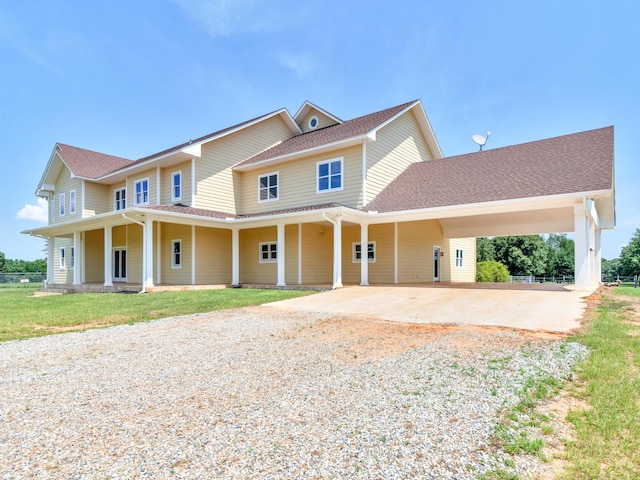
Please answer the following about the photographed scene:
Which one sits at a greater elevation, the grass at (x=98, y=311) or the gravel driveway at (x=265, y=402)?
the gravel driveway at (x=265, y=402)

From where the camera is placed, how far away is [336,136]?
1777 centimetres

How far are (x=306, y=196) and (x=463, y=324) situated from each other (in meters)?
11.4

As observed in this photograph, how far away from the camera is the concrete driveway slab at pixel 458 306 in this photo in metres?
8.02

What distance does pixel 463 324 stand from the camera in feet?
25.4

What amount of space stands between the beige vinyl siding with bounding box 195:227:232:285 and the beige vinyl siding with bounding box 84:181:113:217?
8.67 m

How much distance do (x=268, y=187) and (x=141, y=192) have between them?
7.21 meters

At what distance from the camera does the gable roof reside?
16742mm

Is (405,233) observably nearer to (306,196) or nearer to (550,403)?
(306,196)

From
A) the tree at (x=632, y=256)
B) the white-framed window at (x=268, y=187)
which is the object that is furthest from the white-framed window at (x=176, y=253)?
the tree at (x=632, y=256)

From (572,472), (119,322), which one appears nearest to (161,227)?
(119,322)

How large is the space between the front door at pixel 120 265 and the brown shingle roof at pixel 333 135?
8.54 meters

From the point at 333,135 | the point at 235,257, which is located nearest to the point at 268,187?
the point at 235,257

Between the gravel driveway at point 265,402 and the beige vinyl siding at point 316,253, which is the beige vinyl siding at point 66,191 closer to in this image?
the beige vinyl siding at point 316,253

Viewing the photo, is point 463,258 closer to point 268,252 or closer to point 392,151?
point 392,151
